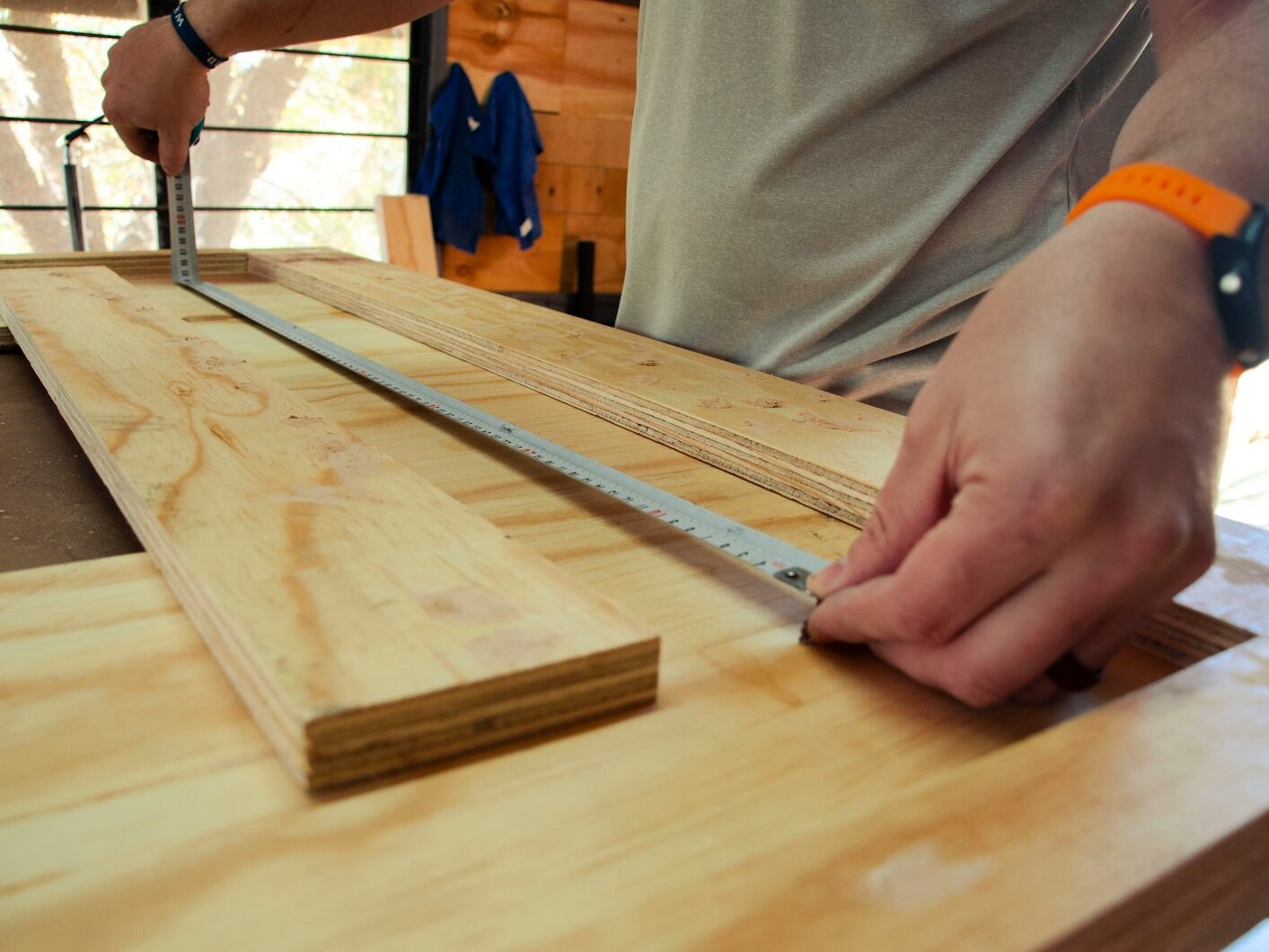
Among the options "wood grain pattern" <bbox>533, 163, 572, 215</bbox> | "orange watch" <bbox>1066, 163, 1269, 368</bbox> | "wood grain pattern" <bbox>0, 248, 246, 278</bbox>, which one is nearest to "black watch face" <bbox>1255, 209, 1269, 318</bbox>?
"orange watch" <bbox>1066, 163, 1269, 368</bbox>

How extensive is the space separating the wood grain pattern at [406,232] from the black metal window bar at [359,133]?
0.42 m

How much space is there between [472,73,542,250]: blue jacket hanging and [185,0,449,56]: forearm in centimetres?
377

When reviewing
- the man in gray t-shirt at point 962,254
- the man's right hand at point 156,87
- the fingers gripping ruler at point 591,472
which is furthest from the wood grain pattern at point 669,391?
the man's right hand at point 156,87

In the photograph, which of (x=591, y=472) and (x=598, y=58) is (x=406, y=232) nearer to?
(x=598, y=58)

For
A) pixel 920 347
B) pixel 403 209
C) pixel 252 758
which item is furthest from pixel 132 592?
pixel 403 209

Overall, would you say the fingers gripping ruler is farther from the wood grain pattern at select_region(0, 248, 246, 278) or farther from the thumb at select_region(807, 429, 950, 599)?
the wood grain pattern at select_region(0, 248, 246, 278)

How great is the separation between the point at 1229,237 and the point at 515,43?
5434 mm

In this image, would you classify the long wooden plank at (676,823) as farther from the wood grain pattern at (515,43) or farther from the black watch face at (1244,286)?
the wood grain pattern at (515,43)

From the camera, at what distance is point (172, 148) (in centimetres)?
178

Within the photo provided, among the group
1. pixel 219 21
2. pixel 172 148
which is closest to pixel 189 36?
pixel 219 21

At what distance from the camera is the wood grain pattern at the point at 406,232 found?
16.6 feet

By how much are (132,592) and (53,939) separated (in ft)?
1.14

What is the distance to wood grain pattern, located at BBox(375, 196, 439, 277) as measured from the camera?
16.6ft

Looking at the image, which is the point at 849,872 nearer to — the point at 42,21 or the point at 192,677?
the point at 192,677
